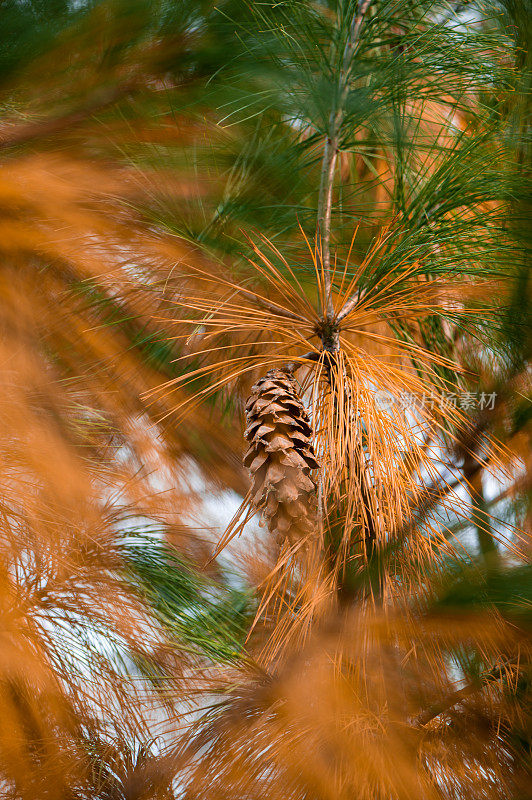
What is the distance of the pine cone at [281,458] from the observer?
14.8 inches

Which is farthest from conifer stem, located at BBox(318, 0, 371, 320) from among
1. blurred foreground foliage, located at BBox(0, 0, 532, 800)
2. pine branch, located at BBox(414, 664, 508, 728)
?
pine branch, located at BBox(414, 664, 508, 728)

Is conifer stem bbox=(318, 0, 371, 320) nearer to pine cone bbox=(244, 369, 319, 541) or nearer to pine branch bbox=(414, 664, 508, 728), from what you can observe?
pine cone bbox=(244, 369, 319, 541)

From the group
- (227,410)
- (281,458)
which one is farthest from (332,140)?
(227,410)

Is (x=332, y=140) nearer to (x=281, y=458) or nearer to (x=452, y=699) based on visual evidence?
(x=281, y=458)

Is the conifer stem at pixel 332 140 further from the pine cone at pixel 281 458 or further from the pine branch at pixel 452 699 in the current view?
the pine branch at pixel 452 699

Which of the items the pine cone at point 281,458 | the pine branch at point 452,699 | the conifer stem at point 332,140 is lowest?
the pine branch at point 452,699

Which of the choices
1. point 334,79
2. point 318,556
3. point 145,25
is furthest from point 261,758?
point 145,25

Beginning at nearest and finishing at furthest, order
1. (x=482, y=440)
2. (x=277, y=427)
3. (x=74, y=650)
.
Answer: (x=277, y=427)
(x=74, y=650)
(x=482, y=440)

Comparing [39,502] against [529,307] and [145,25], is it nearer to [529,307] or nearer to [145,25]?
[145,25]

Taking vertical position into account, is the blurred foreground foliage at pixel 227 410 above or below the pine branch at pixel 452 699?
above

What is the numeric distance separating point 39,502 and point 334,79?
0.35 metres

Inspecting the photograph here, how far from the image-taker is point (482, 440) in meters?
0.62

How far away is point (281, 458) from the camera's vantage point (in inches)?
14.9

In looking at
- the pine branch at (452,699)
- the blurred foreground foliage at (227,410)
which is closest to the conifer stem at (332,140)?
the blurred foreground foliage at (227,410)
